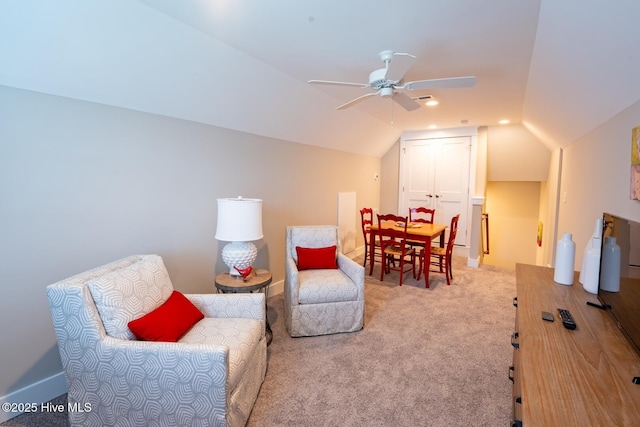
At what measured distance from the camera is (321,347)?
2.54 meters

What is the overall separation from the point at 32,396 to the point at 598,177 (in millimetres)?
4192

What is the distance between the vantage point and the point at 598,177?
2377mm

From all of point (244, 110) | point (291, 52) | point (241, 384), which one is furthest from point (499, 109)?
point (241, 384)

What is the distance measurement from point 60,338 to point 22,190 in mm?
926

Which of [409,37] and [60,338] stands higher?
[409,37]

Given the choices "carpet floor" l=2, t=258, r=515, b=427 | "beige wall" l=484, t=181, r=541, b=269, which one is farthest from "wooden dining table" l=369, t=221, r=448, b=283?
"beige wall" l=484, t=181, r=541, b=269

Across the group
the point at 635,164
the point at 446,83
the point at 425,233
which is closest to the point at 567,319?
the point at 635,164

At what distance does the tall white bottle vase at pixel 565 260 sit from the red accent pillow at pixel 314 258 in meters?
1.82

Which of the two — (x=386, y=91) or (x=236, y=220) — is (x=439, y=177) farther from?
(x=236, y=220)

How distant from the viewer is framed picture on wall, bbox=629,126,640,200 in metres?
1.59

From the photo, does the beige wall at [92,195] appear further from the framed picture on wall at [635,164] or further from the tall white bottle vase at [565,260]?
the framed picture on wall at [635,164]

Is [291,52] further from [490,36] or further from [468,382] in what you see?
[468,382]

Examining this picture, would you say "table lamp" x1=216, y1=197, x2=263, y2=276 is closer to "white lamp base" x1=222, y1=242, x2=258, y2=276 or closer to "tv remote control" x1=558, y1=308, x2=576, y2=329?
"white lamp base" x1=222, y1=242, x2=258, y2=276

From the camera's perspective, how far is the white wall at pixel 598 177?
6.02 ft
